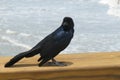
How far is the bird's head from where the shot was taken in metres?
1.63

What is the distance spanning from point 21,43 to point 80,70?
20.0 ft

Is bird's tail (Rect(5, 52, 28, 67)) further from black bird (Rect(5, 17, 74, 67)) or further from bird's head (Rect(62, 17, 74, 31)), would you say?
bird's head (Rect(62, 17, 74, 31))

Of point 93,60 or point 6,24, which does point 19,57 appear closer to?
point 93,60

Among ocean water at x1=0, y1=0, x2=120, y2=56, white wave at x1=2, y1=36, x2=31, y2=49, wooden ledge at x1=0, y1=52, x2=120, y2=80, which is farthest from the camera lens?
ocean water at x1=0, y1=0, x2=120, y2=56

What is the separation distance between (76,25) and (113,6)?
4703mm

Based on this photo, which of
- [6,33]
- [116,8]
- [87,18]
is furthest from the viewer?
[116,8]

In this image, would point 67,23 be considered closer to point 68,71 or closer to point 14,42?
point 68,71

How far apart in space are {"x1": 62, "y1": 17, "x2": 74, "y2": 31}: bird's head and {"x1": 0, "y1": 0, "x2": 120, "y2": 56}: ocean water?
15.6 feet

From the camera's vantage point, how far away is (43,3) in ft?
61.8

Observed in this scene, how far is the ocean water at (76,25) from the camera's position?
7.48m

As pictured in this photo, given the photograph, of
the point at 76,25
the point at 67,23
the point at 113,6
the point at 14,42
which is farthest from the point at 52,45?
the point at 113,6

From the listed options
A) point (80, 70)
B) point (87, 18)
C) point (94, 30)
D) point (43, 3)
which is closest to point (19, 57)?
point (80, 70)

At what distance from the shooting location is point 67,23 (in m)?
1.63

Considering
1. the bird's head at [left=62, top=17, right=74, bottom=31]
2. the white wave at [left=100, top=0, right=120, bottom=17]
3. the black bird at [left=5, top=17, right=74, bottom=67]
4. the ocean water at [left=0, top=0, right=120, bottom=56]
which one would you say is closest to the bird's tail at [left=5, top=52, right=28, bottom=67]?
the black bird at [left=5, top=17, right=74, bottom=67]
